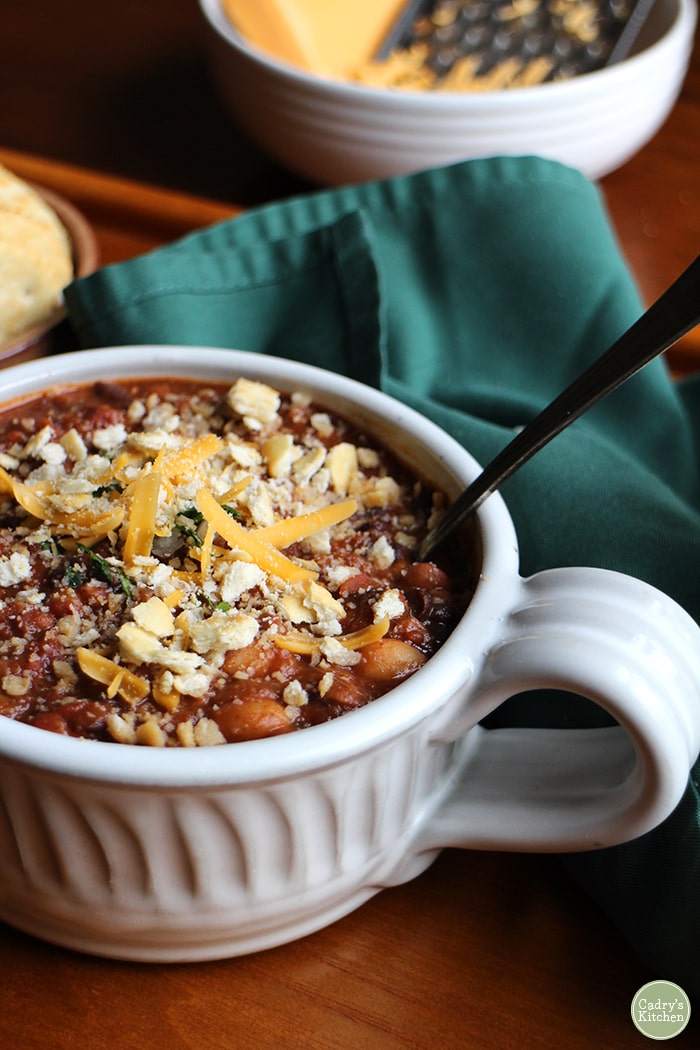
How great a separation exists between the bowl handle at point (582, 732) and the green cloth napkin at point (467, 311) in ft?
0.71

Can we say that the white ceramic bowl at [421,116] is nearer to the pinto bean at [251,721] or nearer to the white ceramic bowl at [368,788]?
the white ceramic bowl at [368,788]

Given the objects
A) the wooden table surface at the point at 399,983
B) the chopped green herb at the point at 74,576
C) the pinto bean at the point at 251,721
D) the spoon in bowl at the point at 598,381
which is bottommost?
the wooden table surface at the point at 399,983

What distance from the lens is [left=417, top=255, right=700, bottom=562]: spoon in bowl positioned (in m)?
0.77

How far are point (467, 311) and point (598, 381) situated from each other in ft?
1.56

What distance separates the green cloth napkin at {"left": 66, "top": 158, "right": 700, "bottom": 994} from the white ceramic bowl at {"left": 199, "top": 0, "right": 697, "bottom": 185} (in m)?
0.28

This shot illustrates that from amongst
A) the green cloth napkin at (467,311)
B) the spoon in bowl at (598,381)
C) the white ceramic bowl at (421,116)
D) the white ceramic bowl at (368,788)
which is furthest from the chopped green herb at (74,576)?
the white ceramic bowl at (421,116)

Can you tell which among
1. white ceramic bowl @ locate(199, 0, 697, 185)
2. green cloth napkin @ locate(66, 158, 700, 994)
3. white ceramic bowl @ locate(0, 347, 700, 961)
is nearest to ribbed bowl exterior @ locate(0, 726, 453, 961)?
white ceramic bowl @ locate(0, 347, 700, 961)

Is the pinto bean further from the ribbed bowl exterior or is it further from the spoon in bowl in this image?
the spoon in bowl

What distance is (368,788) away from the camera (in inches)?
30.6

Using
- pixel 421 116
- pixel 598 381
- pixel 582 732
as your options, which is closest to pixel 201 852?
pixel 582 732

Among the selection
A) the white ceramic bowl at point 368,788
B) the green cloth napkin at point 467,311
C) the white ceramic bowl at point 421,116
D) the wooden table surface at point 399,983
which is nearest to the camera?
the white ceramic bowl at point 368,788

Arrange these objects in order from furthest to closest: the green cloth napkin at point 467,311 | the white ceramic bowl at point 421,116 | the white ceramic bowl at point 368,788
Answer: the white ceramic bowl at point 421,116 < the green cloth napkin at point 467,311 < the white ceramic bowl at point 368,788

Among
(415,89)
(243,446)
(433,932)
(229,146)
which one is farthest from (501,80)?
(433,932)

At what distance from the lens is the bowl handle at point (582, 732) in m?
0.73
